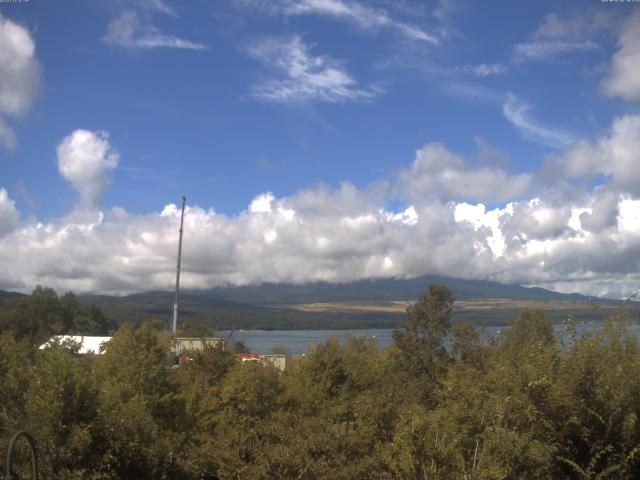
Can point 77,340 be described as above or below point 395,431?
above

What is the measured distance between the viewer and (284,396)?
71.8 feet

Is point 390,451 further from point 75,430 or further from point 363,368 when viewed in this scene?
point 363,368

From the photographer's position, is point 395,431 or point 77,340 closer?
point 395,431

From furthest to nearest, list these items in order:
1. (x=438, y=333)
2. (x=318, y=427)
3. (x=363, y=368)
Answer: (x=438, y=333), (x=363, y=368), (x=318, y=427)

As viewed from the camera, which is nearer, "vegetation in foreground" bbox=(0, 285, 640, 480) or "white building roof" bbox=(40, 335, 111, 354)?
"vegetation in foreground" bbox=(0, 285, 640, 480)

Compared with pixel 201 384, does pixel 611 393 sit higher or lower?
higher

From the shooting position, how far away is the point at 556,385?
489 inches

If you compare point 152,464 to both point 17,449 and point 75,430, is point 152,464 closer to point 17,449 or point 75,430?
point 75,430

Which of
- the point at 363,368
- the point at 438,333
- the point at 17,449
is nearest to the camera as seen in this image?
the point at 17,449

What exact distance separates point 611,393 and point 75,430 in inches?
367

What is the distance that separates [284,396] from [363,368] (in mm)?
8269

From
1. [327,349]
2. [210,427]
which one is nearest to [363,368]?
[327,349]

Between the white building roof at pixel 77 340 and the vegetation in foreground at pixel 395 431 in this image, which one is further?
the white building roof at pixel 77 340

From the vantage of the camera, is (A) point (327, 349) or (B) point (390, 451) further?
(A) point (327, 349)
